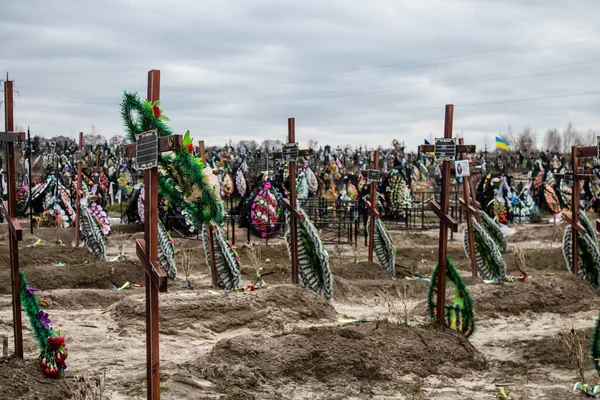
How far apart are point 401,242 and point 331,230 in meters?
2.07

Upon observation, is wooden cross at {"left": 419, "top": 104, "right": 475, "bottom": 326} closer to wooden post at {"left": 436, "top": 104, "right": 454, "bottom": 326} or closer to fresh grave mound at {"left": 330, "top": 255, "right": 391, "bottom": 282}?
wooden post at {"left": 436, "top": 104, "right": 454, "bottom": 326}

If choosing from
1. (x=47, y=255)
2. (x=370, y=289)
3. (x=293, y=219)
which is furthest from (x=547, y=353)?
(x=47, y=255)

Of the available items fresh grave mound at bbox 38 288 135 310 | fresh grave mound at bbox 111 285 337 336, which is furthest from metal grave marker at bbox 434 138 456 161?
fresh grave mound at bbox 38 288 135 310

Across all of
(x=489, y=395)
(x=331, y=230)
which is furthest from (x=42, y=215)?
(x=489, y=395)

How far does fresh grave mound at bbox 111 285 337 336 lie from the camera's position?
9.62m

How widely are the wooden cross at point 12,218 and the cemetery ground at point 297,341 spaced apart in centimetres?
38

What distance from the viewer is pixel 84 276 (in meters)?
13.0

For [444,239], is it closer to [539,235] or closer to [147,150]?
[147,150]

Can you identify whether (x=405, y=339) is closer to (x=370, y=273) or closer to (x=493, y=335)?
(x=493, y=335)

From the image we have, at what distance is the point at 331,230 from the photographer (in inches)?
886

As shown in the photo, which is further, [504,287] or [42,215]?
[42,215]

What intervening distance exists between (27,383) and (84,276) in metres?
6.92

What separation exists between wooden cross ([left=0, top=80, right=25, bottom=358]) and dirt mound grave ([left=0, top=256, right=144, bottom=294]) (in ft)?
17.4

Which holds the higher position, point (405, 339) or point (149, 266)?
point (149, 266)
